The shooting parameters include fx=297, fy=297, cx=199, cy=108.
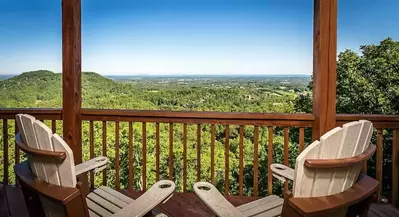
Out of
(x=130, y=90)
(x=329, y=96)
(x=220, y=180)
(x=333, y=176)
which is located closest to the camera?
(x=333, y=176)

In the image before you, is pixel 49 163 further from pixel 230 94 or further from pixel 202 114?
pixel 230 94

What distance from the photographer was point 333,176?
48.6 inches

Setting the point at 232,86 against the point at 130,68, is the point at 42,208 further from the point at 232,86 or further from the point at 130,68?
the point at 130,68

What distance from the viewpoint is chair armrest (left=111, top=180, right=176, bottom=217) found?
140cm

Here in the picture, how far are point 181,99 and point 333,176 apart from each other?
2942mm

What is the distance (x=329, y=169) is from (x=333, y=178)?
0.05 meters

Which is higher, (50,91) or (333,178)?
(50,91)

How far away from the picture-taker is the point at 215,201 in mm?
1521

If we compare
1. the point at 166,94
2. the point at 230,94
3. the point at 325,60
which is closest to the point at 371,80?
the point at 230,94

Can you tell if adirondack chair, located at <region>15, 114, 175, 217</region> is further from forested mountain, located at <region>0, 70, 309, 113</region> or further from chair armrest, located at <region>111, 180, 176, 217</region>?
forested mountain, located at <region>0, 70, 309, 113</region>

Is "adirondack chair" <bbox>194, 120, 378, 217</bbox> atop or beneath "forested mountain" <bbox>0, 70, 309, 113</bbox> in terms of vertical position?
beneath

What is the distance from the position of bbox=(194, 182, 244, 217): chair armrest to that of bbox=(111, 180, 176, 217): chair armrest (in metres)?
0.17

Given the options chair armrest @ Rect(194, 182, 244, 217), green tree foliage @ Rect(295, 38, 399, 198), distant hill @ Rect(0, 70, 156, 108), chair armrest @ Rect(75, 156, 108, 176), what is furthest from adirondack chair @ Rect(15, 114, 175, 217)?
green tree foliage @ Rect(295, 38, 399, 198)

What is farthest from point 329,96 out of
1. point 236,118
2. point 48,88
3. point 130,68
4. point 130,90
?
point 130,68
